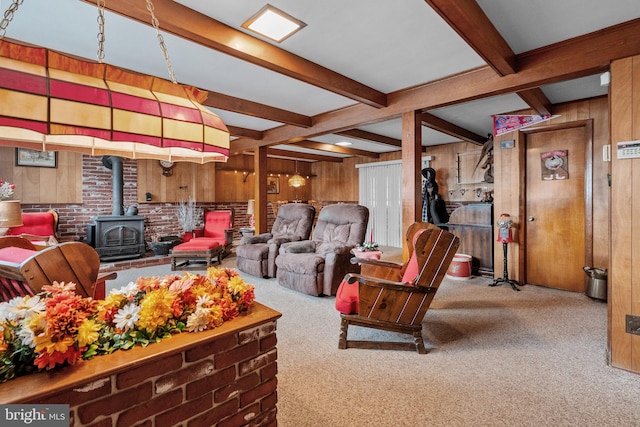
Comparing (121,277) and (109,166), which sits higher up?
(109,166)

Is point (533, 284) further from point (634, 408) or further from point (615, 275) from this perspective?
point (634, 408)

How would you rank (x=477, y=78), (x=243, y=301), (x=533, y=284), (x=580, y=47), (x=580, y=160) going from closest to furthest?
(x=243, y=301) → (x=580, y=47) → (x=477, y=78) → (x=580, y=160) → (x=533, y=284)

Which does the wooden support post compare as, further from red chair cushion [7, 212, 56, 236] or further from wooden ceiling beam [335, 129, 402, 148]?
red chair cushion [7, 212, 56, 236]

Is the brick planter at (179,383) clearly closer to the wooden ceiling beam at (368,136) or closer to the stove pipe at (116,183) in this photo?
the wooden ceiling beam at (368,136)

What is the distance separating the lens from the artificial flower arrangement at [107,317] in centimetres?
83

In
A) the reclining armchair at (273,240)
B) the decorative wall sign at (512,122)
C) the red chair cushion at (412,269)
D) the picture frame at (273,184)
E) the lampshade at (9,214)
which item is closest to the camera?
the red chair cushion at (412,269)

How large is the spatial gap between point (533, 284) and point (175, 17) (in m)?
4.97

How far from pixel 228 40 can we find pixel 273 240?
9.31 ft

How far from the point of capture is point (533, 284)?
13.8 ft

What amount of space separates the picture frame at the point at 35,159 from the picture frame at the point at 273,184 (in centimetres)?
458

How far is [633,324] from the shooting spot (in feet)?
6.88

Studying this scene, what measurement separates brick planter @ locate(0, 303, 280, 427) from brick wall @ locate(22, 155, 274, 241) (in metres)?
5.90

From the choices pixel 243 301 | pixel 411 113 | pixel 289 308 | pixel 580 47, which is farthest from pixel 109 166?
pixel 580 47

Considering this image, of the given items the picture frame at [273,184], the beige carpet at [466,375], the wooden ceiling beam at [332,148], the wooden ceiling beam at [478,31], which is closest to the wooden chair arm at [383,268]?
the beige carpet at [466,375]
